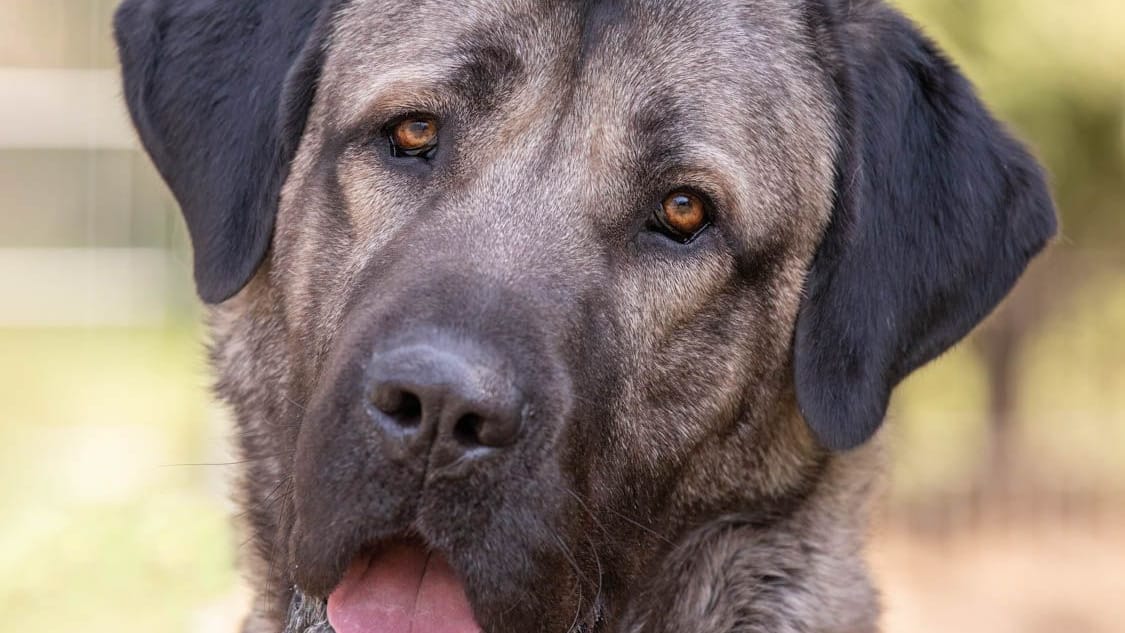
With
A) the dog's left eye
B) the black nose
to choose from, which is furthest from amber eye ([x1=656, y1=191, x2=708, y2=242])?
the black nose

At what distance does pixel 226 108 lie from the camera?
3777 mm

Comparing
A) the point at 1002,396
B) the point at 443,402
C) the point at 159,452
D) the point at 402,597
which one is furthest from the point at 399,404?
the point at 1002,396

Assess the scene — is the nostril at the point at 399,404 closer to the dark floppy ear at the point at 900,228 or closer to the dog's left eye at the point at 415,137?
the dog's left eye at the point at 415,137

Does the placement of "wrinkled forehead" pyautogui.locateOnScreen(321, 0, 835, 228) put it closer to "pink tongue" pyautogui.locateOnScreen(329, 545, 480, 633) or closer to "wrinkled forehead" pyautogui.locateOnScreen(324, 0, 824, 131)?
"wrinkled forehead" pyautogui.locateOnScreen(324, 0, 824, 131)

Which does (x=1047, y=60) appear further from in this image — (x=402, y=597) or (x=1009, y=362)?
(x=402, y=597)

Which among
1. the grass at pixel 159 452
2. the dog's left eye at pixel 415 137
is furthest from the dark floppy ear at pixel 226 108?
the grass at pixel 159 452

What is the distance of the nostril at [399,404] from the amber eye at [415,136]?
0.80m

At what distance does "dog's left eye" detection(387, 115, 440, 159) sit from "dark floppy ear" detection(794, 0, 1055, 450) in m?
0.97

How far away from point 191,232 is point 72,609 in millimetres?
3150

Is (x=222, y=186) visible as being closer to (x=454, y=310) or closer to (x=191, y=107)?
(x=191, y=107)

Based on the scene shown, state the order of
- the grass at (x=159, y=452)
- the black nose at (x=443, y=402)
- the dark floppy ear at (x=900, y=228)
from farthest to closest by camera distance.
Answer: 1. the grass at (x=159, y=452)
2. the dark floppy ear at (x=900, y=228)
3. the black nose at (x=443, y=402)

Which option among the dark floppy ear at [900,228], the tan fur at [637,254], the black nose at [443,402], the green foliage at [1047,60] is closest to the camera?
the black nose at [443,402]

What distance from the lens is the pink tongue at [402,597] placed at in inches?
123

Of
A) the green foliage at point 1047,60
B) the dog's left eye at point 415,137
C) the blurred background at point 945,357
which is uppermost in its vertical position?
the dog's left eye at point 415,137
